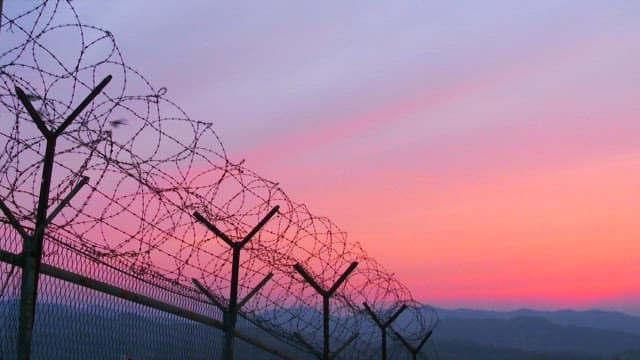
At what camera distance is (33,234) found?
448 cm

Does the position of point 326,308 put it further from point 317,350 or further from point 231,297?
point 231,297

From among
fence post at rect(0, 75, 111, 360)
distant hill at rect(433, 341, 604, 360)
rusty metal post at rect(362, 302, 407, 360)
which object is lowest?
fence post at rect(0, 75, 111, 360)

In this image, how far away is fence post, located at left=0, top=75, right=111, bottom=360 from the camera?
4305 mm

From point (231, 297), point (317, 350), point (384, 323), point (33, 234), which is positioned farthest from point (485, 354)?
point (33, 234)

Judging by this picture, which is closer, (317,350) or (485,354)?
(317,350)

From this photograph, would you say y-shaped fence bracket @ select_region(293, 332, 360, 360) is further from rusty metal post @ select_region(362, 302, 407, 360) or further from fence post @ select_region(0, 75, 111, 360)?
fence post @ select_region(0, 75, 111, 360)

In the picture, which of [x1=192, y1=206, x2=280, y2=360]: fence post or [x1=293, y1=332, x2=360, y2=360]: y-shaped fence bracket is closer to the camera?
[x1=192, y1=206, x2=280, y2=360]: fence post

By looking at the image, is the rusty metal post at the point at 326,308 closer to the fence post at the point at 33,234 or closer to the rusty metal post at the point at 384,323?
the rusty metal post at the point at 384,323

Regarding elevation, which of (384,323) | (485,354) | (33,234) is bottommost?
(33,234)

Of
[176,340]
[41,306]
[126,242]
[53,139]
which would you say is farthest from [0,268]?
[176,340]

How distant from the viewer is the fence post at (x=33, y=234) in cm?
430

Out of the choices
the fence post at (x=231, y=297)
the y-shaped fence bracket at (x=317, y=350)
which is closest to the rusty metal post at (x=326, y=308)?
the y-shaped fence bracket at (x=317, y=350)

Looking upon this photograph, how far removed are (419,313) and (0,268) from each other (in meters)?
9.59

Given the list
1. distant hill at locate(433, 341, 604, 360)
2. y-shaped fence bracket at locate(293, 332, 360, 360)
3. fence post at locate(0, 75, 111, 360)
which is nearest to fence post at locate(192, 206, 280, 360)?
y-shaped fence bracket at locate(293, 332, 360, 360)
